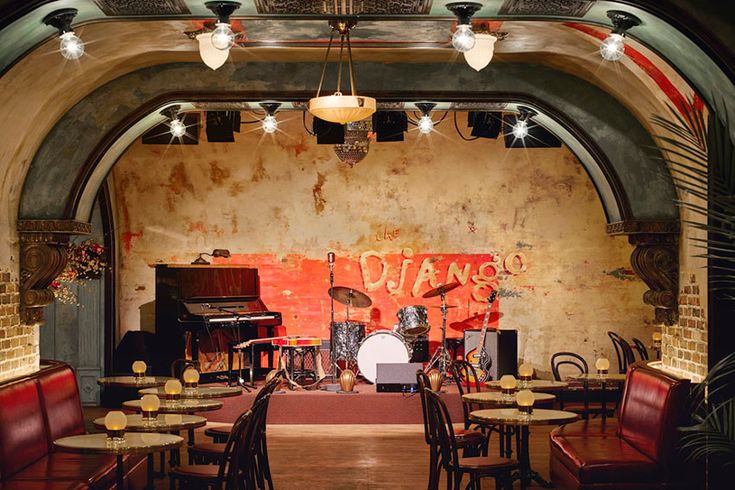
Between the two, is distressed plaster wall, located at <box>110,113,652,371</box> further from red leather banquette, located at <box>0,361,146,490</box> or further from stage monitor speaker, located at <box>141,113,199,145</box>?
red leather banquette, located at <box>0,361,146,490</box>

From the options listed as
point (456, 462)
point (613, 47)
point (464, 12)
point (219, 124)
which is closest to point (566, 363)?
point (219, 124)

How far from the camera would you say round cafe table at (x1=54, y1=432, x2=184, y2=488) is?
5316 mm

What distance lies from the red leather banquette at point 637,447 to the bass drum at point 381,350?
14.5 feet

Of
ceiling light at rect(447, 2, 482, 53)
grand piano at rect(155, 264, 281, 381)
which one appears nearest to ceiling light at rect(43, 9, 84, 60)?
ceiling light at rect(447, 2, 482, 53)

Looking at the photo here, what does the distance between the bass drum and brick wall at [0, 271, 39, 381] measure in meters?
5.04

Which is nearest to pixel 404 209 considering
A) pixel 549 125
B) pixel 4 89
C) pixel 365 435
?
pixel 365 435

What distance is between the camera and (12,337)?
736 centimetres

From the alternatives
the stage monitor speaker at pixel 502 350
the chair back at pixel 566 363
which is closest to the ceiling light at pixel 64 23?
the chair back at pixel 566 363

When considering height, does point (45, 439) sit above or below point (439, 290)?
below

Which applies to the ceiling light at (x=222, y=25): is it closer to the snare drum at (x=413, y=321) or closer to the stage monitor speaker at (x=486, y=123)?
the stage monitor speaker at (x=486, y=123)

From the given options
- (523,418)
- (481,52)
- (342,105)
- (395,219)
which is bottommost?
(523,418)

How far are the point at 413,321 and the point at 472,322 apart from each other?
1.11m

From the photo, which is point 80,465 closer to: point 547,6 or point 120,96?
point 120,96

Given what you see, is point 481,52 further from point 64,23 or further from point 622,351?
point 622,351
